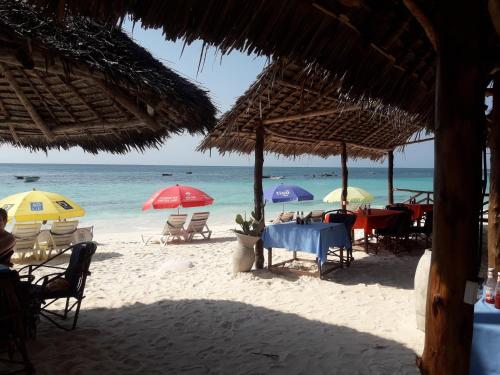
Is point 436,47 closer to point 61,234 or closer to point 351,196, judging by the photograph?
point 61,234

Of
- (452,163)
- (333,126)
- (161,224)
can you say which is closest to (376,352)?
(452,163)

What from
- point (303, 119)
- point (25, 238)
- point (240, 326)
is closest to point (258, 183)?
point (303, 119)

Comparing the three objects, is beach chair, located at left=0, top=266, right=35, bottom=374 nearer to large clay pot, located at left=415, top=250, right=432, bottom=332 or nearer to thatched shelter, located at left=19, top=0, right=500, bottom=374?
thatched shelter, located at left=19, top=0, right=500, bottom=374

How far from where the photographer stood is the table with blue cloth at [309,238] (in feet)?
16.8

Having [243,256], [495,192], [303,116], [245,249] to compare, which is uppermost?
[303,116]

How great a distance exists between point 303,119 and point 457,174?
209 inches

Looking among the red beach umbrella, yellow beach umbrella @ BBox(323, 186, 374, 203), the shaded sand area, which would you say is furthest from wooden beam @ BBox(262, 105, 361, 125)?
yellow beach umbrella @ BBox(323, 186, 374, 203)

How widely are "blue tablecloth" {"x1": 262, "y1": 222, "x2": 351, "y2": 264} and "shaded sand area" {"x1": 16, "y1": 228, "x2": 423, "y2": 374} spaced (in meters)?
0.47

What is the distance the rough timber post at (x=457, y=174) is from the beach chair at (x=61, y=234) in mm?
7987

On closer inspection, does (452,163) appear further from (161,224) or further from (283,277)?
(161,224)

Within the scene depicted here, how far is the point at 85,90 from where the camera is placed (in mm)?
3473

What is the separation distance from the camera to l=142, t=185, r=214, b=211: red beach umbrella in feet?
30.6

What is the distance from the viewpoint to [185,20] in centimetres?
172

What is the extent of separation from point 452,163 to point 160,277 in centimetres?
512
